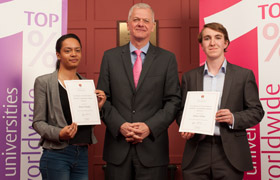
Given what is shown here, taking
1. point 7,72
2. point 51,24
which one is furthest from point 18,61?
point 51,24

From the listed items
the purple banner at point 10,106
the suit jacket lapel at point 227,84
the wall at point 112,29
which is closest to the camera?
the suit jacket lapel at point 227,84

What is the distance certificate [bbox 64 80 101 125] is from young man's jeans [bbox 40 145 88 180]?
21 cm

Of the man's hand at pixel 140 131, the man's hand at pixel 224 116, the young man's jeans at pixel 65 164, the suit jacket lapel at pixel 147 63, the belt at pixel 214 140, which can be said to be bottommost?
the young man's jeans at pixel 65 164

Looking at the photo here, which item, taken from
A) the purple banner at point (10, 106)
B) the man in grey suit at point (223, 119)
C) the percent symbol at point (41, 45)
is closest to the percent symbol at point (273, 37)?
the man in grey suit at point (223, 119)

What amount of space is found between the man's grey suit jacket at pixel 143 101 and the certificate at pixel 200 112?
5.8 inches

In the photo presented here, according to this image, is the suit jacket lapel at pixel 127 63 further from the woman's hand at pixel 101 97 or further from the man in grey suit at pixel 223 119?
the man in grey suit at pixel 223 119

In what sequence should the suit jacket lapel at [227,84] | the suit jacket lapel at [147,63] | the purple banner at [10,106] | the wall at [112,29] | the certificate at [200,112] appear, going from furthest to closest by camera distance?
1. the wall at [112,29]
2. the purple banner at [10,106]
3. the suit jacket lapel at [147,63]
4. the suit jacket lapel at [227,84]
5. the certificate at [200,112]

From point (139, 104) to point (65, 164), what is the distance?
2.11ft

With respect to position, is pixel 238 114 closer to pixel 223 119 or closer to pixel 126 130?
pixel 223 119

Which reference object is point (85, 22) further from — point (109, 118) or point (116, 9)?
point (109, 118)

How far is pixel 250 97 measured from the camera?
2.14 meters

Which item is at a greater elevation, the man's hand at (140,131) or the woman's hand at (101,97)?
the woman's hand at (101,97)

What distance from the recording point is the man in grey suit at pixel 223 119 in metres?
2.06

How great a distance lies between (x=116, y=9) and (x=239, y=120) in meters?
2.80
